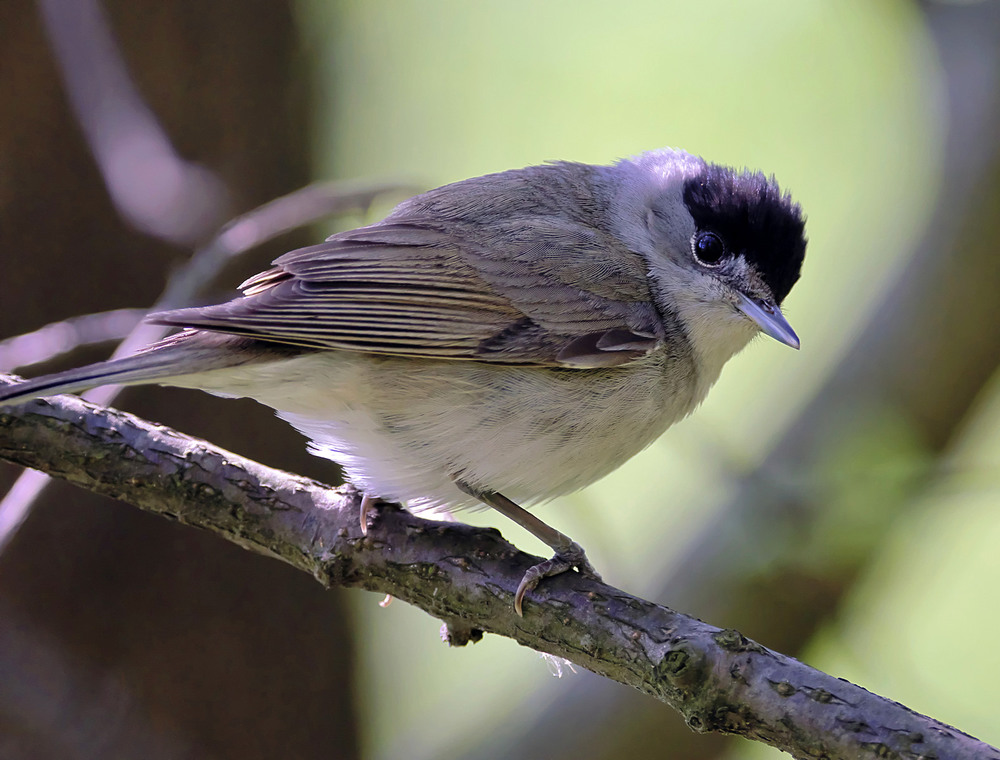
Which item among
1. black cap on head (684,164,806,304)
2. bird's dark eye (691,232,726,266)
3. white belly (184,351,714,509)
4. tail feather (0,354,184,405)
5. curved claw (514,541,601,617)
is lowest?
tail feather (0,354,184,405)

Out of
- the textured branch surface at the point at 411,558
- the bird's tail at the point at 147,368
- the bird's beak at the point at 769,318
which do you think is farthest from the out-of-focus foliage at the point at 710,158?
the bird's tail at the point at 147,368

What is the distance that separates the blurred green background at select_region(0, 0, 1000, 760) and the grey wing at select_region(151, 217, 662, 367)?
79cm

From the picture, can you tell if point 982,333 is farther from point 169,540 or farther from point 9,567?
point 9,567

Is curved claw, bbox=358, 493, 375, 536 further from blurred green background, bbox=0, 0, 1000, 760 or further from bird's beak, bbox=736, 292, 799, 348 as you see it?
bird's beak, bbox=736, 292, 799, 348

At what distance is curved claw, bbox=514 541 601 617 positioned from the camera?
8.19 feet

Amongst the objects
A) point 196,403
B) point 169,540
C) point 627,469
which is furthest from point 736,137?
point 169,540

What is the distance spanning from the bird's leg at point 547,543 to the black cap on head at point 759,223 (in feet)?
3.93

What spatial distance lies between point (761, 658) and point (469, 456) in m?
1.09

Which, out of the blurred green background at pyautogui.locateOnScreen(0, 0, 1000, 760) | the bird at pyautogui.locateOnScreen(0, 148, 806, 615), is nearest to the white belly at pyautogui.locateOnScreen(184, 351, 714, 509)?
the bird at pyautogui.locateOnScreen(0, 148, 806, 615)

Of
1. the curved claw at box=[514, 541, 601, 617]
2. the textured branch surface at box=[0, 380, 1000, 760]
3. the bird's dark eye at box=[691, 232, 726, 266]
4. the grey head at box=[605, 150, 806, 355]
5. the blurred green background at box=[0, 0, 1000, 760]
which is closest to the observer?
the textured branch surface at box=[0, 380, 1000, 760]

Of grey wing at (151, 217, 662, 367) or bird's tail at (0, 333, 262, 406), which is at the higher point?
grey wing at (151, 217, 662, 367)

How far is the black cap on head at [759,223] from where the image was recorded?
307 cm

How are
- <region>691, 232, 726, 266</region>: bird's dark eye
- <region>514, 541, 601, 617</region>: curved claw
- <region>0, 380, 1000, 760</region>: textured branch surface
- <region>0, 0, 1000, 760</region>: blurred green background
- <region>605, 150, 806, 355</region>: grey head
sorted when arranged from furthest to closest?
<region>0, 0, 1000, 760</region>: blurred green background < <region>691, 232, 726, 266</region>: bird's dark eye < <region>605, 150, 806, 355</region>: grey head < <region>514, 541, 601, 617</region>: curved claw < <region>0, 380, 1000, 760</region>: textured branch surface

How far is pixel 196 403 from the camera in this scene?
13.8ft
